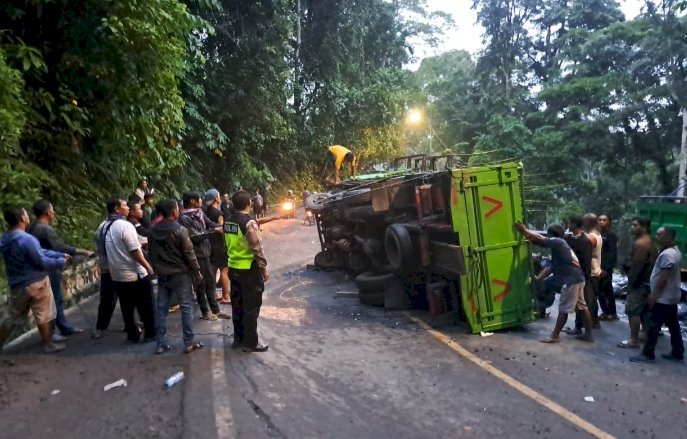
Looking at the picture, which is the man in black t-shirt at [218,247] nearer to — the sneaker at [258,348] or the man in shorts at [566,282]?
the sneaker at [258,348]

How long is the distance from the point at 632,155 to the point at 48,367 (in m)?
19.8

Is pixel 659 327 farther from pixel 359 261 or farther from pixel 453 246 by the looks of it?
pixel 359 261

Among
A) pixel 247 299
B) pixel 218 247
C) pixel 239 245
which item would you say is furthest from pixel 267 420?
pixel 218 247

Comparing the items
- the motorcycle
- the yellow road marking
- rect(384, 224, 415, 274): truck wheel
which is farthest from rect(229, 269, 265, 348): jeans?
the motorcycle

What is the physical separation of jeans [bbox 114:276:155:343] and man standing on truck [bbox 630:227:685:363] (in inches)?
212

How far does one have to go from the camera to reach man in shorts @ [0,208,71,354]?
17.7ft

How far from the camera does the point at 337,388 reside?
5207mm

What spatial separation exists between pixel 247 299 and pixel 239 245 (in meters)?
0.58

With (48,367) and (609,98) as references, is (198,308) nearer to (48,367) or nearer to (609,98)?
(48,367)

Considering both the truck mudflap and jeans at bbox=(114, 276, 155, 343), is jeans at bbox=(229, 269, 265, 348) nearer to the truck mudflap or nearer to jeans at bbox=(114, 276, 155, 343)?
jeans at bbox=(114, 276, 155, 343)

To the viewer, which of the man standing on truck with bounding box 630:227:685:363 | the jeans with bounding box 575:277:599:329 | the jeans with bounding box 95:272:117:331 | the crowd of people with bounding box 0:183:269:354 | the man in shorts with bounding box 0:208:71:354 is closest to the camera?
the man in shorts with bounding box 0:208:71:354

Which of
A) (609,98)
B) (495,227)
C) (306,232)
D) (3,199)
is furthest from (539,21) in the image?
(3,199)

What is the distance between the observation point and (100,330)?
21.4 feet

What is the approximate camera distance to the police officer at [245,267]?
5.71 meters
